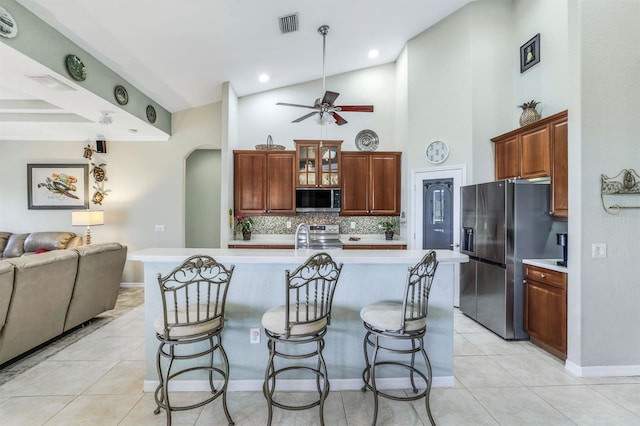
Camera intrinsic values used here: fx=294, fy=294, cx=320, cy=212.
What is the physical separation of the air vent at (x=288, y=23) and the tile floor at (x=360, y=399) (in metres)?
3.97

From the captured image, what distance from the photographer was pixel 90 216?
5027mm

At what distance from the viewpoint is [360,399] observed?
2.27m

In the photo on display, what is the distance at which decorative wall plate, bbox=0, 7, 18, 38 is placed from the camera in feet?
7.68

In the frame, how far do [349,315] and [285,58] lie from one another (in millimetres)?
3908

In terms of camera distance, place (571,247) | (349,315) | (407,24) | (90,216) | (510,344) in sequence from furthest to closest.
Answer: (90,216) < (407,24) < (510,344) < (571,247) < (349,315)

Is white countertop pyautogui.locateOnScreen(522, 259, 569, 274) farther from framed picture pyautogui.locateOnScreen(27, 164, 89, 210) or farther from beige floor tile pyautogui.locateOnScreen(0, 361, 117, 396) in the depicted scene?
framed picture pyautogui.locateOnScreen(27, 164, 89, 210)

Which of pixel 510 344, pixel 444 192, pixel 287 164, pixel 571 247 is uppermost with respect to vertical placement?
pixel 287 164

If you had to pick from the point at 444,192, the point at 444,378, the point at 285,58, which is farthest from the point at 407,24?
the point at 444,378

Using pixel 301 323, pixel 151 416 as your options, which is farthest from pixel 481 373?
pixel 151 416

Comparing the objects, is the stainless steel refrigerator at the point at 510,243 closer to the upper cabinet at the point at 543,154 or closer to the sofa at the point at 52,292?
the upper cabinet at the point at 543,154

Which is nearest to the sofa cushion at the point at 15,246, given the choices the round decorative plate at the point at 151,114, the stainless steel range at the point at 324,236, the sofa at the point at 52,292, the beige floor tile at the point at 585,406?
the sofa at the point at 52,292

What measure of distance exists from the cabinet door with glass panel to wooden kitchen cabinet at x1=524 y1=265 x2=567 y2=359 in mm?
3129

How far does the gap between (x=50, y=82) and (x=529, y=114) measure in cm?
548

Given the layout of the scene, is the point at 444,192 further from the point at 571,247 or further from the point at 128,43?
the point at 128,43
